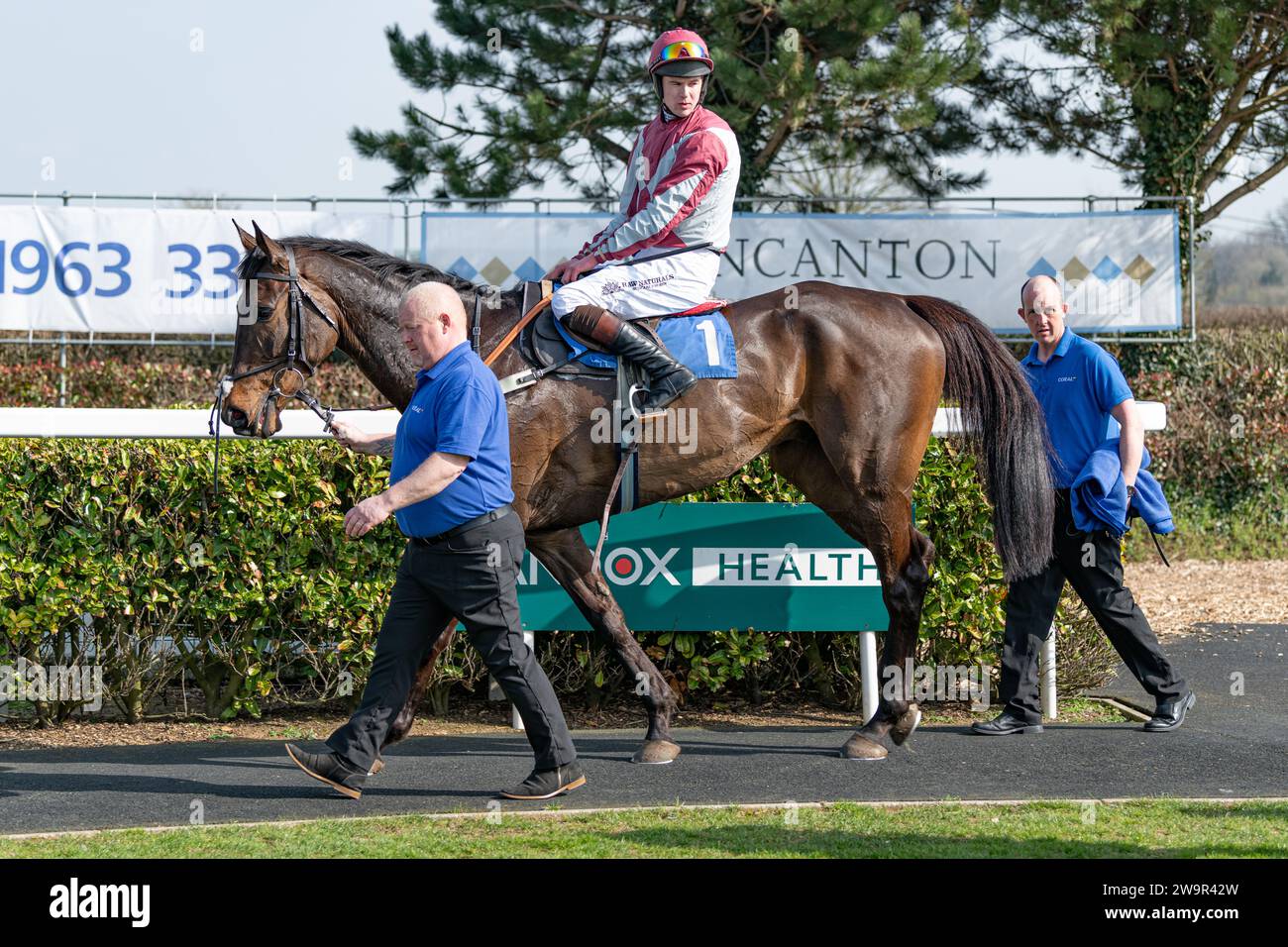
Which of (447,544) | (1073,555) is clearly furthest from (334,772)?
(1073,555)

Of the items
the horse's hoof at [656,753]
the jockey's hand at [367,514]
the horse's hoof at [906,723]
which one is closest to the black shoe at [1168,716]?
the horse's hoof at [906,723]

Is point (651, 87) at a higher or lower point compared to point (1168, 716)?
higher

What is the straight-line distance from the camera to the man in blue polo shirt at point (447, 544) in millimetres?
4555

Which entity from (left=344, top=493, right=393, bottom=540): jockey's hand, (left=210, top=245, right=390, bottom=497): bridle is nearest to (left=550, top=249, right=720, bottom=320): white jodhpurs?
(left=210, top=245, right=390, bottom=497): bridle

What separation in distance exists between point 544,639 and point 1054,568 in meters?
2.38

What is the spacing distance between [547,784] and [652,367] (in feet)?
5.57

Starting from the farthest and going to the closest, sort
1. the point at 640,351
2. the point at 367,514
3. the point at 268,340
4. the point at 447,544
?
the point at 640,351 < the point at 268,340 < the point at 447,544 < the point at 367,514

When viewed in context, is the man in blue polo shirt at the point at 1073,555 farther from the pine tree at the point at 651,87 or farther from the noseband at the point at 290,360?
the pine tree at the point at 651,87

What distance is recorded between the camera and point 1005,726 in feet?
20.4

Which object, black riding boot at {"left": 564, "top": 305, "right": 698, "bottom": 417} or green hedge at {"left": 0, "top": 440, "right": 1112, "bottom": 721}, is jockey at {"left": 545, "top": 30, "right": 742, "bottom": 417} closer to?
black riding boot at {"left": 564, "top": 305, "right": 698, "bottom": 417}

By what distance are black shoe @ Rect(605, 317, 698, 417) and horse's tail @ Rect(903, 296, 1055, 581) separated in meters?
1.25

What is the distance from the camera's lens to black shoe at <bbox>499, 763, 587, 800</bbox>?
16.4 feet

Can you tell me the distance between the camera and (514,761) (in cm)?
577

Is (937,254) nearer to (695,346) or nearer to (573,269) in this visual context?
(695,346)
